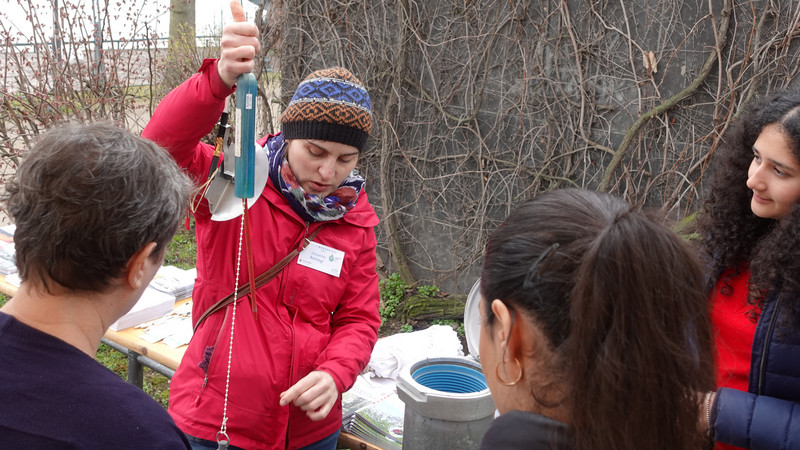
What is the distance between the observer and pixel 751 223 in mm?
1887

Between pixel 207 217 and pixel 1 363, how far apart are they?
34.3 inches

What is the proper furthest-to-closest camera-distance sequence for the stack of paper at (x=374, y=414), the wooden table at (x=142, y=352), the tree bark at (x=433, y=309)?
the tree bark at (x=433, y=309) < the wooden table at (x=142, y=352) < the stack of paper at (x=374, y=414)

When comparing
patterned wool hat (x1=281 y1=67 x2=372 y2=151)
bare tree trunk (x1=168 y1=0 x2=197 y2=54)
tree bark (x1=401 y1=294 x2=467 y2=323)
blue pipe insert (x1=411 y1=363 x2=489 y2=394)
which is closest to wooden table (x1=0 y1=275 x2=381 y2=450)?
blue pipe insert (x1=411 y1=363 x2=489 y2=394)

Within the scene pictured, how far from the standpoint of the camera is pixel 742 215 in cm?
190

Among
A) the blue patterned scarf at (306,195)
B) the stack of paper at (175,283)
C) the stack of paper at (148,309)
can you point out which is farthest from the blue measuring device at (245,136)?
the stack of paper at (175,283)

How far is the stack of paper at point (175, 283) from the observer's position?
317cm

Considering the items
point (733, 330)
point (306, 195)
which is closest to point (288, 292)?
point (306, 195)

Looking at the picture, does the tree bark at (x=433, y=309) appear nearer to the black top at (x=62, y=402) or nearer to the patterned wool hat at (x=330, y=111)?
the patterned wool hat at (x=330, y=111)

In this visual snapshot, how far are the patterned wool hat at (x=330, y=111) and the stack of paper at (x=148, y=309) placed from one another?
141 cm

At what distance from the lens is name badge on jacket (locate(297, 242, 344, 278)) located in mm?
1884

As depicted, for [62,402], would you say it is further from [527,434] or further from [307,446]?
[307,446]

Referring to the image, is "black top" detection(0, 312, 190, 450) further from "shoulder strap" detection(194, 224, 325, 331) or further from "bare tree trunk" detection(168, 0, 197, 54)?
"bare tree trunk" detection(168, 0, 197, 54)

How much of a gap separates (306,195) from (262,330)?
1.41 feet

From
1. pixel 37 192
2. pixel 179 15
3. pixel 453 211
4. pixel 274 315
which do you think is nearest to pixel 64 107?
pixel 179 15
